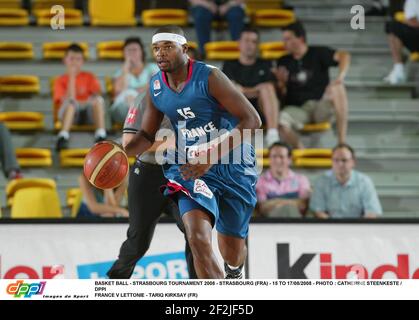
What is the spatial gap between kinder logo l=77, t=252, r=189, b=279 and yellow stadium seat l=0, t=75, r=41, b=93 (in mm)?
2521

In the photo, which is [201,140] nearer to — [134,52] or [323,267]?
[323,267]

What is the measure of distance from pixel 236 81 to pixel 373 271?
185 centimetres

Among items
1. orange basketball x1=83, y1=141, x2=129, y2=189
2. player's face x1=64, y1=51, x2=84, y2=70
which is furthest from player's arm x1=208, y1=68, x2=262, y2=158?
player's face x1=64, y1=51, x2=84, y2=70

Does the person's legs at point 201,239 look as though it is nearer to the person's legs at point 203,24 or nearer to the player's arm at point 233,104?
the player's arm at point 233,104

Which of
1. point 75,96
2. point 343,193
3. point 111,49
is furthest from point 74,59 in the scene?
point 343,193

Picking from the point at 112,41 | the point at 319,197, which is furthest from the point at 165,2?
the point at 319,197

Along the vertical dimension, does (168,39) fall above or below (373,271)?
above

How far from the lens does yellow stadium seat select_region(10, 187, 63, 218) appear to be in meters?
7.06

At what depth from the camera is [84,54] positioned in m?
8.62

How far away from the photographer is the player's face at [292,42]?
317 inches

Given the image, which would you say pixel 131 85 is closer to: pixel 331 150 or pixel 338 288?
pixel 331 150

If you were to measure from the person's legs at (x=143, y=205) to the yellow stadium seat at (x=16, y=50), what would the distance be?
316 cm

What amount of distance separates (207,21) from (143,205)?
3.26m

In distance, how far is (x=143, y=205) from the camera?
19.9 feet
